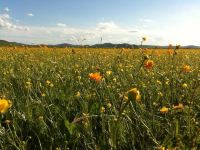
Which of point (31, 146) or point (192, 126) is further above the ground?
point (192, 126)

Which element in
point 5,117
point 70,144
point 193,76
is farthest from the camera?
point 193,76

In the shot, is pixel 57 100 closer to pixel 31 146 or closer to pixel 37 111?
pixel 37 111

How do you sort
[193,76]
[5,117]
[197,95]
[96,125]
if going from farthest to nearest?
[193,76], [197,95], [5,117], [96,125]

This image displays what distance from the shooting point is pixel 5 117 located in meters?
3.82

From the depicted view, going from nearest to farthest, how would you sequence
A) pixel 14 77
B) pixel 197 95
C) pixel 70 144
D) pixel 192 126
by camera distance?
pixel 192 126
pixel 70 144
pixel 197 95
pixel 14 77

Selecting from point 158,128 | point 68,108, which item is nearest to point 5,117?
point 68,108

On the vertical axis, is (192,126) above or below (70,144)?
above

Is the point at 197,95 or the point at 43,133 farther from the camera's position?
the point at 197,95

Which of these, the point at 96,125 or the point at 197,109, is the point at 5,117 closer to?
the point at 96,125

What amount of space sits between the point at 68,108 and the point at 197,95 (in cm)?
148

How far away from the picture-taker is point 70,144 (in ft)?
10.3

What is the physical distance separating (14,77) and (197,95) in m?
2.83

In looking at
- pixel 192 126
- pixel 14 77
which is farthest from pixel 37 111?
pixel 14 77

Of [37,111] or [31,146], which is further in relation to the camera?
[37,111]
